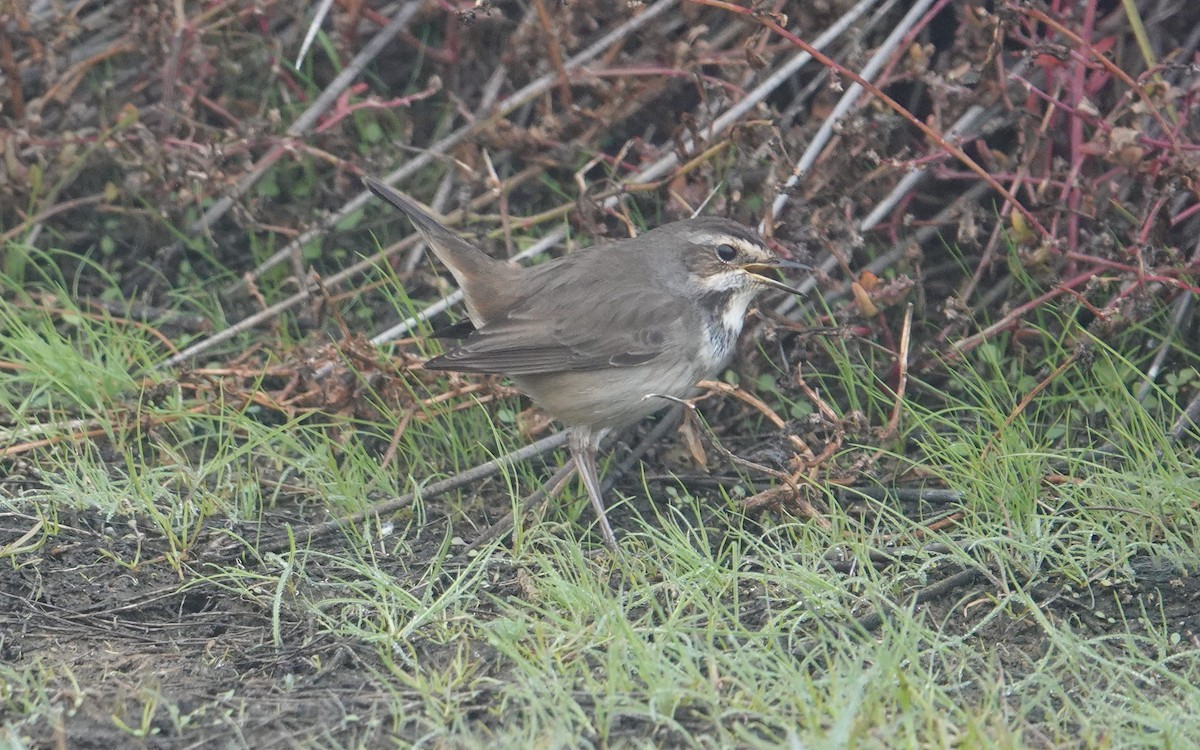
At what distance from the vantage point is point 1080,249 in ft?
21.1

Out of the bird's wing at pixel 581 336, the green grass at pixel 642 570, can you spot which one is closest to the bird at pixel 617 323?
the bird's wing at pixel 581 336

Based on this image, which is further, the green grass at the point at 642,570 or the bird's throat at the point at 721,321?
the bird's throat at the point at 721,321

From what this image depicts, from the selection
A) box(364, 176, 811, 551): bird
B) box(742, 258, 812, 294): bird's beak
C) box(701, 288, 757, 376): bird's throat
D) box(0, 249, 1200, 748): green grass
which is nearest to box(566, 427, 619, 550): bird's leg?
box(364, 176, 811, 551): bird

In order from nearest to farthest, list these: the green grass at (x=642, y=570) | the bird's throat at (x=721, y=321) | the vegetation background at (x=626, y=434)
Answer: the green grass at (x=642, y=570), the vegetation background at (x=626, y=434), the bird's throat at (x=721, y=321)

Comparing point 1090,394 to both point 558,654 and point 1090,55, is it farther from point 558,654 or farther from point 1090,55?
point 558,654

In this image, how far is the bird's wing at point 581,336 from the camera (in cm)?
600

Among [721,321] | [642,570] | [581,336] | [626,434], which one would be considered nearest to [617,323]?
[581,336]

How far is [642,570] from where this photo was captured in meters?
5.40

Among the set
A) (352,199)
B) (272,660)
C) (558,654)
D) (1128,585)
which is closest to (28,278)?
(352,199)

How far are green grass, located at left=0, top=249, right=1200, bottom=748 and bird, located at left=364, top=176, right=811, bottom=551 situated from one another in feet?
1.37

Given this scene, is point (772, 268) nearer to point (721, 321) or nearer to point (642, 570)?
point (721, 321)

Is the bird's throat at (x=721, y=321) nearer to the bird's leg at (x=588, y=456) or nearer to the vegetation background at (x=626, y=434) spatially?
the vegetation background at (x=626, y=434)

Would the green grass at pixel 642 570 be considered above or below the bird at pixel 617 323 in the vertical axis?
below

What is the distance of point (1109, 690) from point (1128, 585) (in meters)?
0.82
